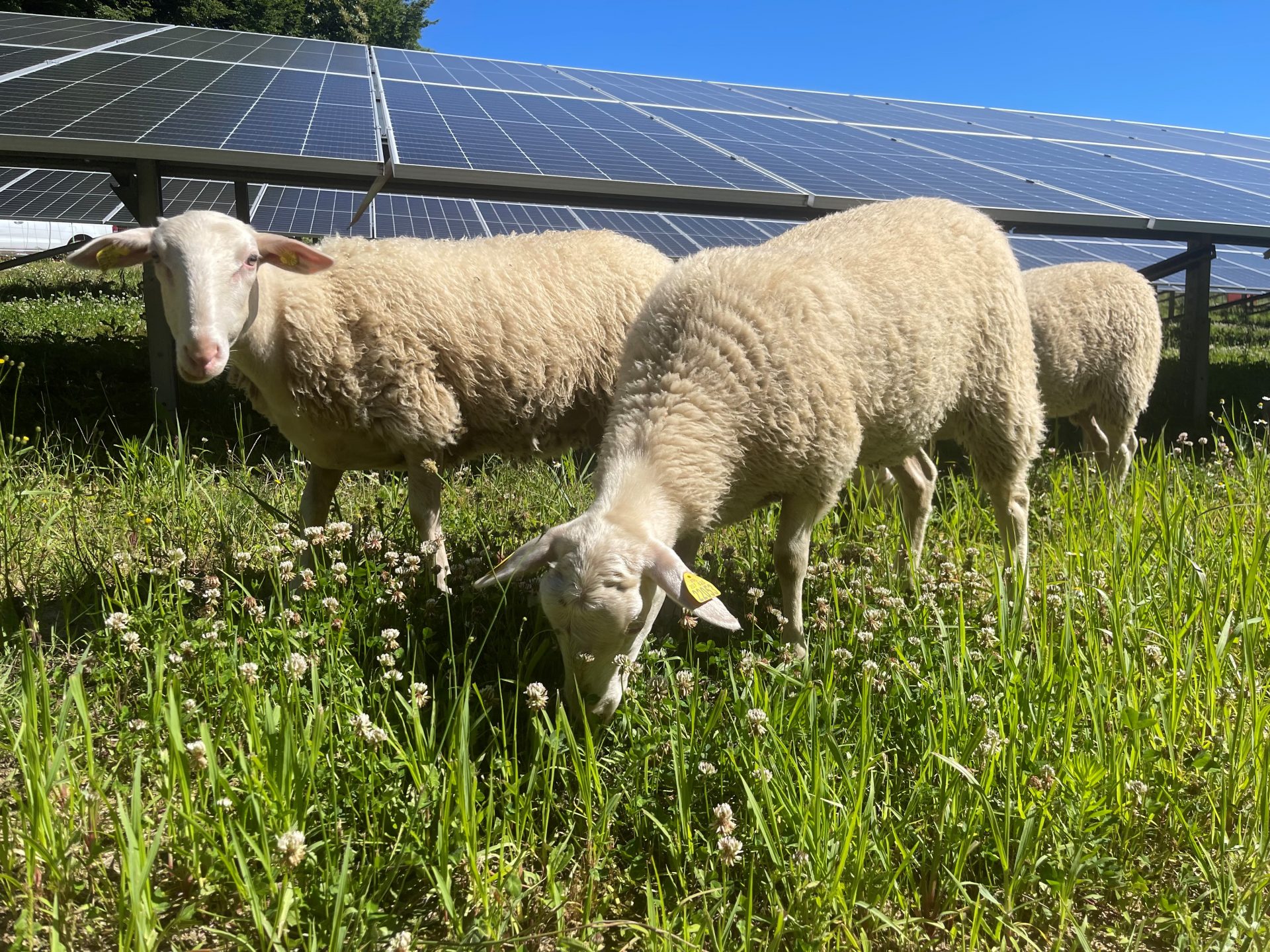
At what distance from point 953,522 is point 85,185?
43.3 feet

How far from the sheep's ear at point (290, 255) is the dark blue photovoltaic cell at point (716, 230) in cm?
797

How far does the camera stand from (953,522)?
4031 mm

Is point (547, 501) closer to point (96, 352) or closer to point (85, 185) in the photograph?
point (96, 352)

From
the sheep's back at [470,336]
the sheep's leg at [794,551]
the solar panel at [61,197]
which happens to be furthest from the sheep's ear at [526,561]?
the solar panel at [61,197]

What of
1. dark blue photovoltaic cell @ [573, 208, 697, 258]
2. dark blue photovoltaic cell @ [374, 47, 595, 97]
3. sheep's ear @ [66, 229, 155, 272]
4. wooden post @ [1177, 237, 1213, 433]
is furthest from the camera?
dark blue photovoltaic cell @ [573, 208, 697, 258]

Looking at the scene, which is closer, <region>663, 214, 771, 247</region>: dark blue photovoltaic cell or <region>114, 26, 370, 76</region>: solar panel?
<region>114, 26, 370, 76</region>: solar panel

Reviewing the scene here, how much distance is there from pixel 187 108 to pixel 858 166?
17.9 ft

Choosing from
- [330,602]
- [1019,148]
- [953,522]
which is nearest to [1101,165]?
[1019,148]

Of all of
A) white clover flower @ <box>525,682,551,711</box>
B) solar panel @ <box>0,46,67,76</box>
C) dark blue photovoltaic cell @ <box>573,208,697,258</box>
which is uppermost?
solar panel @ <box>0,46,67,76</box>

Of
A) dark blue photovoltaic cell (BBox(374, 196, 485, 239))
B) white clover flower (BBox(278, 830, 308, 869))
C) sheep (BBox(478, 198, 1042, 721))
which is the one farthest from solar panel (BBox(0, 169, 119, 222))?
white clover flower (BBox(278, 830, 308, 869))

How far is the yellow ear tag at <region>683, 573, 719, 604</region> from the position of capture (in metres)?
2.20

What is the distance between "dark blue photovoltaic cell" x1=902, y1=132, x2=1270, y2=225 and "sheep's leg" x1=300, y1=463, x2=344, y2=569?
680cm

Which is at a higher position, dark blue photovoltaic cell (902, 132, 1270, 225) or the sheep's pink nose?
dark blue photovoltaic cell (902, 132, 1270, 225)

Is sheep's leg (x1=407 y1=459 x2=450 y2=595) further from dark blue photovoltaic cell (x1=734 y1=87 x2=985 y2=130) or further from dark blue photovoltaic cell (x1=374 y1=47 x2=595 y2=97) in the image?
dark blue photovoltaic cell (x1=734 y1=87 x2=985 y2=130)
